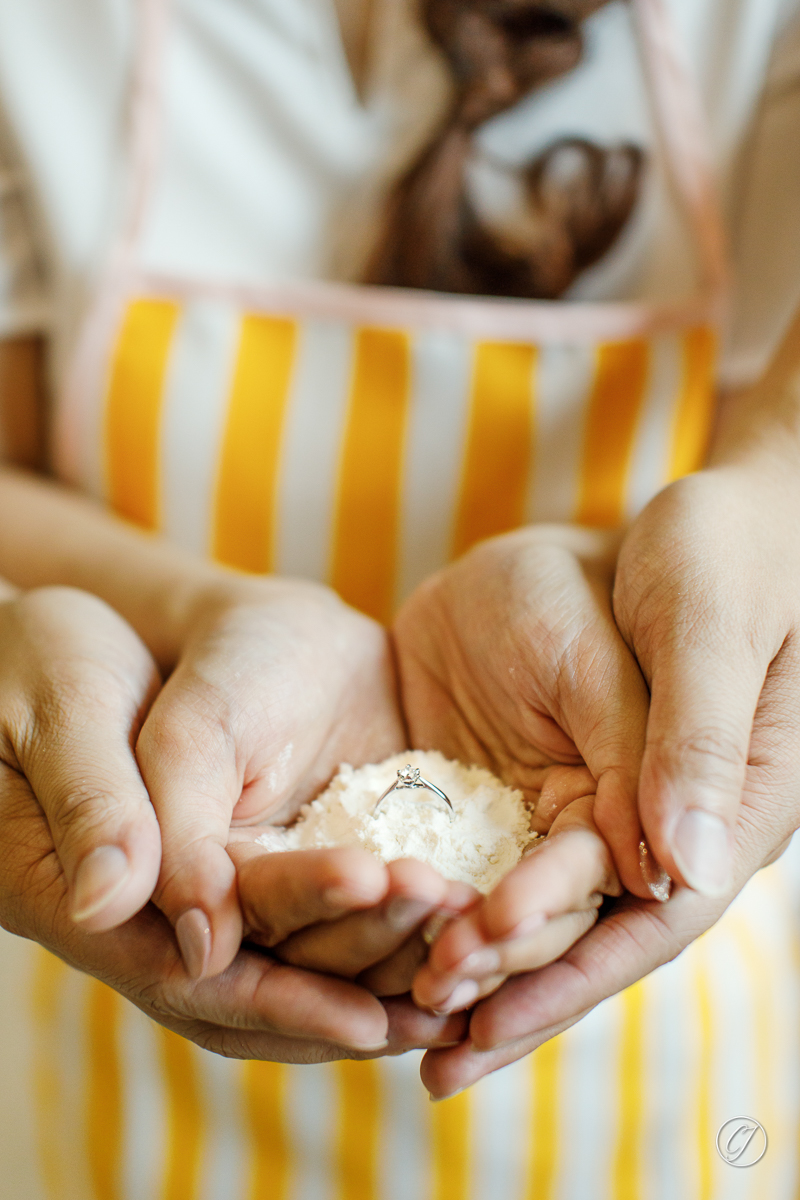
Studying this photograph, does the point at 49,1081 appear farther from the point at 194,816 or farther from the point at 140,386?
the point at 140,386

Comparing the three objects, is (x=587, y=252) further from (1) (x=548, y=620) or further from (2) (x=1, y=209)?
(2) (x=1, y=209)

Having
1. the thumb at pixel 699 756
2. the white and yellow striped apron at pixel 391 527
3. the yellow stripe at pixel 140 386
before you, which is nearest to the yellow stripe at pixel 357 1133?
the white and yellow striped apron at pixel 391 527

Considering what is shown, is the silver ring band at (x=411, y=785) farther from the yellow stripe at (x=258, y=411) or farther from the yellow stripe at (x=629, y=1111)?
the yellow stripe at (x=258, y=411)

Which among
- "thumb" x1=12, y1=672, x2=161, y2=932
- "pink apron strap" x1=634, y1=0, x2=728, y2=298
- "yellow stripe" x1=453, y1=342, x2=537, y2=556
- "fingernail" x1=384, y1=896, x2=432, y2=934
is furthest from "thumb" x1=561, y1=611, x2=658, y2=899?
"pink apron strap" x1=634, y1=0, x2=728, y2=298

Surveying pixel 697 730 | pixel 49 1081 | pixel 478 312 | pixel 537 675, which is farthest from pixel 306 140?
pixel 49 1081

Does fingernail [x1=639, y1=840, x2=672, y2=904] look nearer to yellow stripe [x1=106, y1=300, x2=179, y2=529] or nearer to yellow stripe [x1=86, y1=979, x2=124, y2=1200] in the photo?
yellow stripe [x1=86, y1=979, x2=124, y2=1200]

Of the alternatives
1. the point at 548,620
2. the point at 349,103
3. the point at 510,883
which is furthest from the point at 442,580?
the point at 349,103
